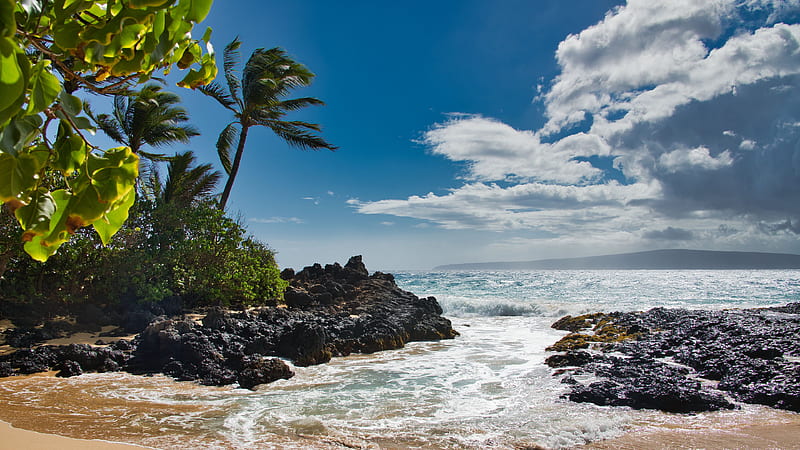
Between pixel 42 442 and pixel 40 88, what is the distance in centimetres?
452

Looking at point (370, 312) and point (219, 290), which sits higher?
point (219, 290)

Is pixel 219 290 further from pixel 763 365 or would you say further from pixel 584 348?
pixel 763 365

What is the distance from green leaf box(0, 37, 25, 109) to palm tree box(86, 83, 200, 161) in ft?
55.7

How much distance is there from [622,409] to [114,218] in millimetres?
6489

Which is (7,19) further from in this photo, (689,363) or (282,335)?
(689,363)

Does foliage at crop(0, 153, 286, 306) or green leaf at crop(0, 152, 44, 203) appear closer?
green leaf at crop(0, 152, 44, 203)

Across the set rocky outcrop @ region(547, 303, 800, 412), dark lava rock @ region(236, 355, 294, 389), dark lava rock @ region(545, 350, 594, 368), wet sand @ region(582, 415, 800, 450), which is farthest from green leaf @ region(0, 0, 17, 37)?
dark lava rock @ region(545, 350, 594, 368)

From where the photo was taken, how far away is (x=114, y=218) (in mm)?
1186

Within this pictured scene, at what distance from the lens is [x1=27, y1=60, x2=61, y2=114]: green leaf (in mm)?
854

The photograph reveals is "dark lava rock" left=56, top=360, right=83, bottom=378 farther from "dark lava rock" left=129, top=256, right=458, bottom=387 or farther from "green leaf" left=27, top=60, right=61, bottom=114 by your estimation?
"green leaf" left=27, top=60, right=61, bottom=114

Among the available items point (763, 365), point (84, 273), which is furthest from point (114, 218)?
point (84, 273)

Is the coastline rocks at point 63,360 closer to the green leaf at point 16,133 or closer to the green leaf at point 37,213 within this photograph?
the green leaf at point 37,213

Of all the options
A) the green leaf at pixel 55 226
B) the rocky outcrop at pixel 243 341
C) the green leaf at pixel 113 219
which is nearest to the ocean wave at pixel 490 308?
the rocky outcrop at pixel 243 341

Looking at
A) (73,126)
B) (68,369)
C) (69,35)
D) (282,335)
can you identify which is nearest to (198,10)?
(69,35)
